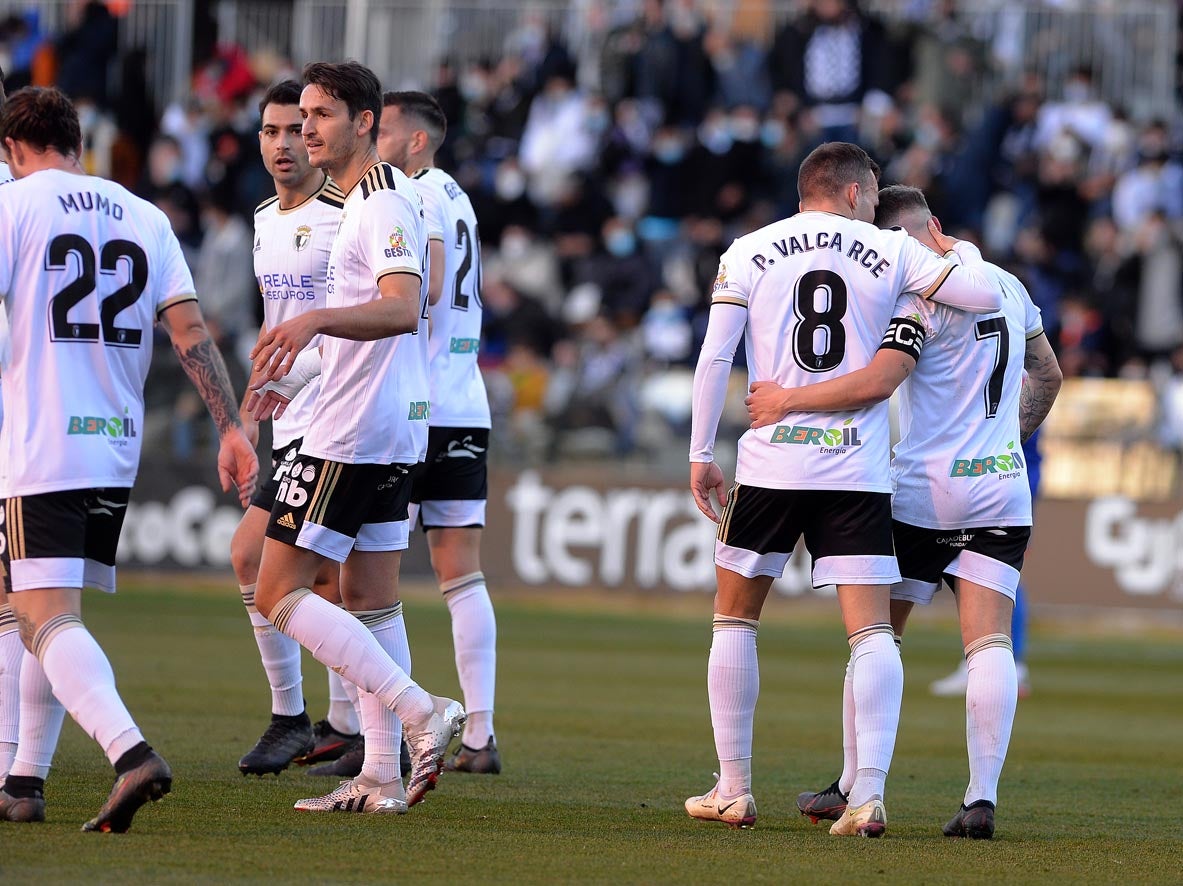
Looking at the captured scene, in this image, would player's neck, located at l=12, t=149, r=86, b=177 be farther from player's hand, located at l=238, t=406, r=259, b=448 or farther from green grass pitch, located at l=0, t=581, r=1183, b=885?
green grass pitch, located at l=0, t=581, r=1183, b=885

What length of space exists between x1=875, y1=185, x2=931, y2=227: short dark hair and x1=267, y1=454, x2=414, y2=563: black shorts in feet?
7.22

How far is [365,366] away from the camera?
265 inches

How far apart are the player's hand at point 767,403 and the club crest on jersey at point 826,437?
72 mm

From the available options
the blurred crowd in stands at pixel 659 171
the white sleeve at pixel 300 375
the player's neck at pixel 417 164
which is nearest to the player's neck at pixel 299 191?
the player's neck at pixel 417 164

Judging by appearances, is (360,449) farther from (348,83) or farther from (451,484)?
(451,484)

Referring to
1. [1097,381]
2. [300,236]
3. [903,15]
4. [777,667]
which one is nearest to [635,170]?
[903,15]

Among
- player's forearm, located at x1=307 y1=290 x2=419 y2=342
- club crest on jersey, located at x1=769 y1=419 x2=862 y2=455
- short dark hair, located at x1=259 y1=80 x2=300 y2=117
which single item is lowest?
club crest on jersey, located at x1=769 y1=419 x2=862 y2=455

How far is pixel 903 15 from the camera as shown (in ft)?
81.6

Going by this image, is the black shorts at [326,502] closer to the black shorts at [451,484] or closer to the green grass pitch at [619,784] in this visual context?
the green grass pitch at [619,784]

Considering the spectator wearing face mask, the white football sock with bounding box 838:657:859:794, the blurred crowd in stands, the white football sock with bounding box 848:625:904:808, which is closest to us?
the white football sock with bounding box 848:625:904:808

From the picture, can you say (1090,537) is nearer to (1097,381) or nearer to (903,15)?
(1097,381)

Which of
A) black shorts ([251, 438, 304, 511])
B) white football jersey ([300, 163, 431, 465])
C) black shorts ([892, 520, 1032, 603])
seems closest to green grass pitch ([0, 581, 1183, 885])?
black shorts ([892, 520, 1032, 603])

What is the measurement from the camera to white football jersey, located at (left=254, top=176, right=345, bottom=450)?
7688 millimetres

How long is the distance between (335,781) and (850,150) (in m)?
3.34
